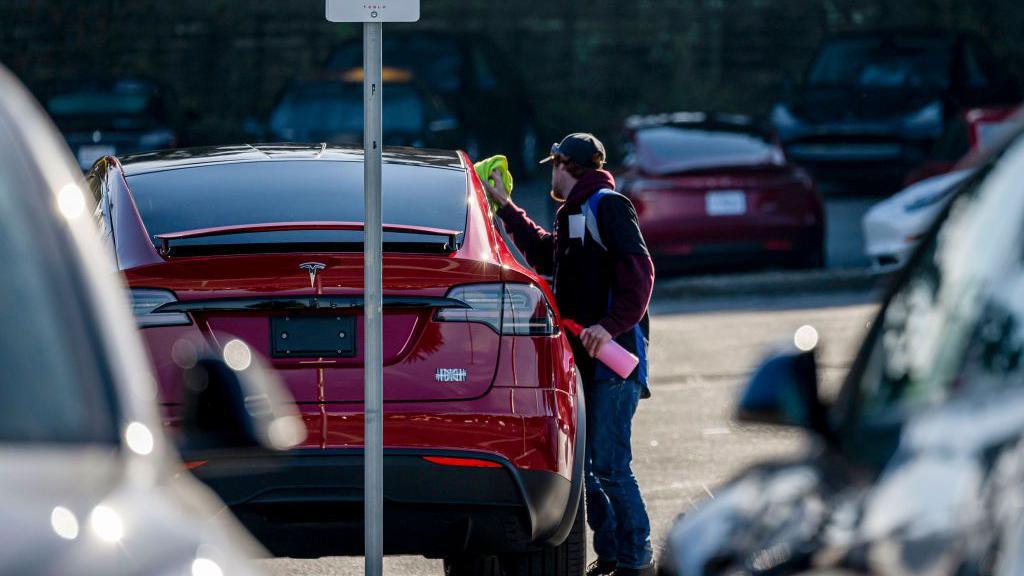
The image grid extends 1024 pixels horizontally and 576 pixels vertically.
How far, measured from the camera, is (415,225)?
221 inches

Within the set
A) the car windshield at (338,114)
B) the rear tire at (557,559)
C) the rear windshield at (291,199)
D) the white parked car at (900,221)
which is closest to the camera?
the rear windshield at (291,199)

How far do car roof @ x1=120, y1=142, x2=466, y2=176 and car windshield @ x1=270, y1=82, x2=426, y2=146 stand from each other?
1270 cm

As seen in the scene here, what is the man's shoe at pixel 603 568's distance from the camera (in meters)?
6.50

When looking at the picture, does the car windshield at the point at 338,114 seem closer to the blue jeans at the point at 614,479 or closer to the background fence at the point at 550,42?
the background fence at the point at 550,42

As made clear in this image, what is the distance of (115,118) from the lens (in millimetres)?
20734

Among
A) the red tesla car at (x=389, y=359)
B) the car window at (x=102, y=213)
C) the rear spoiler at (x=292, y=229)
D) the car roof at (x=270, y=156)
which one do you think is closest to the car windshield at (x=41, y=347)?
the red tesla car at (x=389, y=359)

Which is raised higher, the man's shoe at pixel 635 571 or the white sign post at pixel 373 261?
the white sign post at pixel 373 261

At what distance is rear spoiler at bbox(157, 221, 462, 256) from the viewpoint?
5.46m

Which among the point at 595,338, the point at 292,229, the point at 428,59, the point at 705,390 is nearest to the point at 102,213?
the point at 292,229

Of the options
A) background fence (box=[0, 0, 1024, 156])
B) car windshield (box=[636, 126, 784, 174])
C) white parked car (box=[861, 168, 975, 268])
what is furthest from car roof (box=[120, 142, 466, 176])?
background fence (box=[0, 0, 1024, 156])

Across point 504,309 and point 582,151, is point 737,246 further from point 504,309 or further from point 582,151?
point 504,309

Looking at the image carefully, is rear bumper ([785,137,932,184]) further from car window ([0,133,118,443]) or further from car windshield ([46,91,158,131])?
car window ([0,133,118,443])

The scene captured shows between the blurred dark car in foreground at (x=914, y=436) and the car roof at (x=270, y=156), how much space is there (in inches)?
115

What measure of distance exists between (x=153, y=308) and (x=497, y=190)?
6.87 feet
